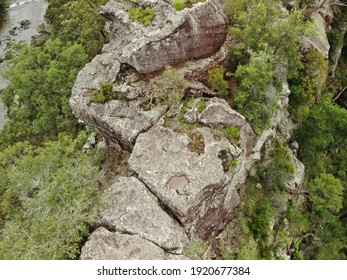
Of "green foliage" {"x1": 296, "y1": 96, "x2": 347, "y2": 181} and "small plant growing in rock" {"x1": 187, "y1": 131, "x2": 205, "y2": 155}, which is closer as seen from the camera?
"small plant growing in rock" {"x1": 187, "y1": 131, "x2": 205, "y2": 155}

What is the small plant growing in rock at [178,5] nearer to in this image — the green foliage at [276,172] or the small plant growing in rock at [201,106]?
the small plant growing in rock at [201,106]

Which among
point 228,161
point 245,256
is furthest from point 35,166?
point 245,256

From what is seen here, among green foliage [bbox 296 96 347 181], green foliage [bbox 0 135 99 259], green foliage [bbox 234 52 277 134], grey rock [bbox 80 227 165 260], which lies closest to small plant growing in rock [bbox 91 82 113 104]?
green foliage [bbox 0 135 99 259]

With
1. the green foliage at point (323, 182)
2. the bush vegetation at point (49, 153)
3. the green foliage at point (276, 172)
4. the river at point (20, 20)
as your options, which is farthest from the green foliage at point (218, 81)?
the river at point (20, 20)

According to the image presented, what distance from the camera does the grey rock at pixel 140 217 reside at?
2006 centimetres

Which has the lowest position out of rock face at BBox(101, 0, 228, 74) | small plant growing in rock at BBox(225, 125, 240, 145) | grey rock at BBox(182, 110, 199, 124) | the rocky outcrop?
the rocky outcrop

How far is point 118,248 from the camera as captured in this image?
19438mm

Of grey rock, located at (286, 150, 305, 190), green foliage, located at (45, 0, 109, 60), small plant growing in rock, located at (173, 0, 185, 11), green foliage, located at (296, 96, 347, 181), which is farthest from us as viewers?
green foliage, located at (45, 0, 109, 60)

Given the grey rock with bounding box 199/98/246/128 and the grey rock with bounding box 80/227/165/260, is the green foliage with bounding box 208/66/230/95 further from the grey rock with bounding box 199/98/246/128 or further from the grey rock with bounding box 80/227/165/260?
the grey rock with bounding box 80/227/165/260

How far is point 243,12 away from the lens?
26.9m

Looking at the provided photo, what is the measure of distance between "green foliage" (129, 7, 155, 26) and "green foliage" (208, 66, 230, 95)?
20.2 ft

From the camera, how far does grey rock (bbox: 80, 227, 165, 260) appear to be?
1922 cm

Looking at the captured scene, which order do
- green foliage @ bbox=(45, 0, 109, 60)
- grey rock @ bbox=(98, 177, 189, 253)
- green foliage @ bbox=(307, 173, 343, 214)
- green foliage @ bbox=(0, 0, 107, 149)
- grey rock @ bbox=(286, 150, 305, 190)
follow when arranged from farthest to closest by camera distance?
green foliage @ bbox=(45, 0, 109, 60) < green foliage @ bbox=(0, 0, 107, 149) < green foliage @ bbox=(307, 173, 343, 214) < grey rock @ bbox=(286, 150, 305, 190) < grey rock @ bbox=(98, 177, 189, 253)

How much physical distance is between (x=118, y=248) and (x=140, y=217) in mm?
2230
